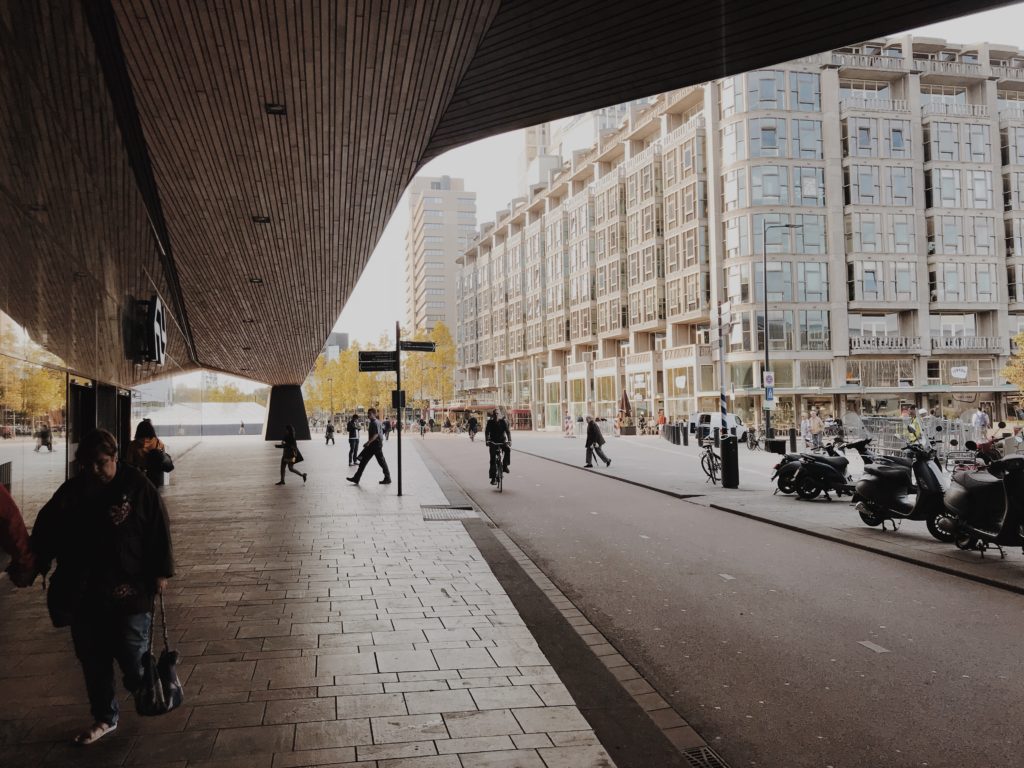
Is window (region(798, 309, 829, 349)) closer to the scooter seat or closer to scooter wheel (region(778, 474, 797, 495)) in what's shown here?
scooter wheel (region(778, 474, 797, 495))

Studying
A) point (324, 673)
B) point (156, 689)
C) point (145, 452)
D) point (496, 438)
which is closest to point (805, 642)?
point (324, 673)

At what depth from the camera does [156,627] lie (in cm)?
611

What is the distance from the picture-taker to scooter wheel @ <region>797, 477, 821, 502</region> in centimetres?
1420

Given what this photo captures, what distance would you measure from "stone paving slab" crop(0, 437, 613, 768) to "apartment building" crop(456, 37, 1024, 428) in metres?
43.7

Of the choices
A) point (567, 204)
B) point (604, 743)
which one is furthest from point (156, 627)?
point (567, 204)

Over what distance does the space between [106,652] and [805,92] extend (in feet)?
179

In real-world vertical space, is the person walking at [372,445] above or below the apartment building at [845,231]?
below

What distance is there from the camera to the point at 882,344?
169ft

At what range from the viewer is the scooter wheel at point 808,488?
14.2 m

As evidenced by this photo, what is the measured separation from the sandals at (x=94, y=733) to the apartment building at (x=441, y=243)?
135 m

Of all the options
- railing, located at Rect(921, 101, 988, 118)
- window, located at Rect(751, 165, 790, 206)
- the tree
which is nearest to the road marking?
the tree

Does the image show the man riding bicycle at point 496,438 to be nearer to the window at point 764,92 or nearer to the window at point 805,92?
the window at point 764,92

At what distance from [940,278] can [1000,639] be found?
53.7 m

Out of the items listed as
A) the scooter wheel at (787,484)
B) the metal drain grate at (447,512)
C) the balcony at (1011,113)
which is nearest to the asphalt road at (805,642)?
the metal drain grate at (447,512)
